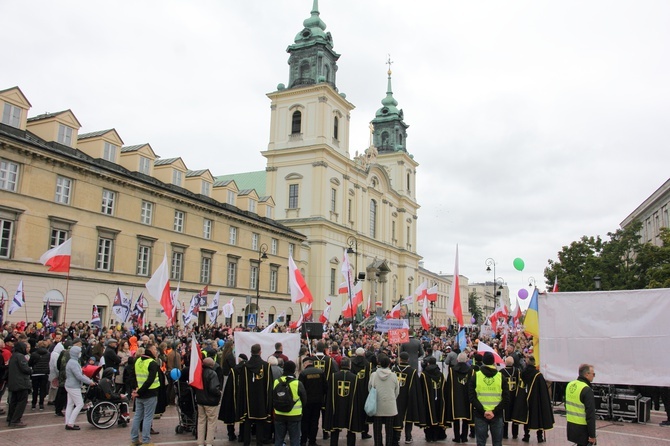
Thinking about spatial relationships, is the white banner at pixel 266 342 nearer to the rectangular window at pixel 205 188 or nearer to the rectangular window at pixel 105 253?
the rectangular window at pixel 105 253

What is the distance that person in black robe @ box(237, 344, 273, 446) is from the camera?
10320 millimetres

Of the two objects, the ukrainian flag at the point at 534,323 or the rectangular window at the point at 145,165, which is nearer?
the ukrainian flag at the point at 534,323

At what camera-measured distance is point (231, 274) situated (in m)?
42.3

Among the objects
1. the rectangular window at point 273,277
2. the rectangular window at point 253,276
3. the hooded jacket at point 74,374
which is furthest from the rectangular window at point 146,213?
the hooded jacket at point 74,374

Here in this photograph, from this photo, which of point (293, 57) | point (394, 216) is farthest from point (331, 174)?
point (394, 216)

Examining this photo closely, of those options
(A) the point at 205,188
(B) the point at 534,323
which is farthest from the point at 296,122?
(B) the point at 534,323

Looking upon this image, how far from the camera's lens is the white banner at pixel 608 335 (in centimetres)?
1245

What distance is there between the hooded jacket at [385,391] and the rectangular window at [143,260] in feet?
87.2

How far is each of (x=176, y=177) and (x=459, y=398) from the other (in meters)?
31.8

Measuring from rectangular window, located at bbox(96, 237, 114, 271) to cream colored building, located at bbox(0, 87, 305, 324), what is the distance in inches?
2.3

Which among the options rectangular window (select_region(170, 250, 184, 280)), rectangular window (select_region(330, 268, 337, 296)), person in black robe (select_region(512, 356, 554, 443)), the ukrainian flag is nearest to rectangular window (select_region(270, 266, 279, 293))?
rectangular window (select_region(330, 268, 337, 296))

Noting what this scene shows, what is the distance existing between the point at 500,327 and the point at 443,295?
8795 cm

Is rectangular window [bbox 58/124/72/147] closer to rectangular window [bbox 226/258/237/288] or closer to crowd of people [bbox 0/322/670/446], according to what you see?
rectangular window [bbox 226/258/237/288]

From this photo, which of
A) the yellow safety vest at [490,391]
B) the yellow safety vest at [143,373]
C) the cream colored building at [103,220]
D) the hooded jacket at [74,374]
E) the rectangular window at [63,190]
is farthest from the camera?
the rectangular window at [63,190]
